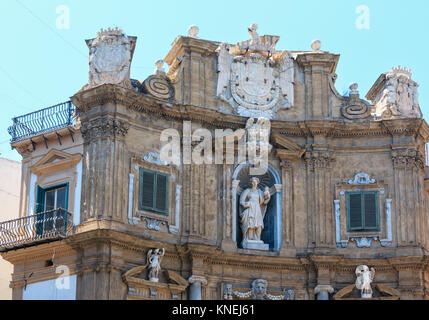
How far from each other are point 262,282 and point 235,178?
335 centimetres

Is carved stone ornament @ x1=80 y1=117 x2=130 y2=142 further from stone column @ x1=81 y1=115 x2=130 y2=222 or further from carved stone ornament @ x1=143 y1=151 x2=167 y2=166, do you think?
carved stone ornament @ x1=143 y1=151 x2=167 y2=166

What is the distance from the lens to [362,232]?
35344 mm

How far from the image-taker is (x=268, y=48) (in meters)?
36.6

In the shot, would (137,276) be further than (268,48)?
No

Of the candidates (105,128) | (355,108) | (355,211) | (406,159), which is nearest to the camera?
(105,128)

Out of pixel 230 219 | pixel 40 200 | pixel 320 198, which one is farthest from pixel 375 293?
pixel 40 200

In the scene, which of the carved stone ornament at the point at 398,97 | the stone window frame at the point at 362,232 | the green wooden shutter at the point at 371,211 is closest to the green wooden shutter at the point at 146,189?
the stone window frame at the point at 362,232

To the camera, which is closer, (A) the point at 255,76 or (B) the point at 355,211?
(B) the point at 355,211

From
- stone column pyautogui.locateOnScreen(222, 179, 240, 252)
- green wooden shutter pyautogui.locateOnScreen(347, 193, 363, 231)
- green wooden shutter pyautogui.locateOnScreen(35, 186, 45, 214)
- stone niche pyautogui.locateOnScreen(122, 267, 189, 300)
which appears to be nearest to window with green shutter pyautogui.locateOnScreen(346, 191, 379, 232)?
green wooden shutter pyautogui.locateOnScreen(347, 193, 363, 231)

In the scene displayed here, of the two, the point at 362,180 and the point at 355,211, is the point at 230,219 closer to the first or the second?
the point at 355,211

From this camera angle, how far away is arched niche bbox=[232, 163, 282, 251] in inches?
1390

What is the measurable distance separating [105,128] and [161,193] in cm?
257

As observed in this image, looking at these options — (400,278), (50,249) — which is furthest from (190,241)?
(400,278)
